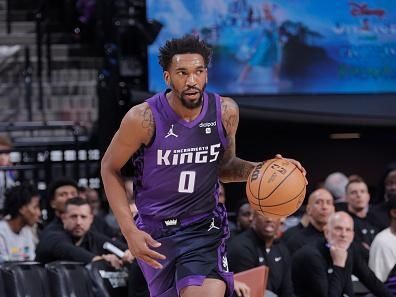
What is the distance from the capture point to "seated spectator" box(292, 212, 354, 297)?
9055 mm

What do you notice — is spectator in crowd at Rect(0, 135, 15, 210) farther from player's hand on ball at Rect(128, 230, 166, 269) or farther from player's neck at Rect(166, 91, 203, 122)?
player's hand on ball at Rect(128, 230, 166, 269)

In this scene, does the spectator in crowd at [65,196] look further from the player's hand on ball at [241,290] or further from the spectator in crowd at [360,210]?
the player's hand on ball at [241,290]

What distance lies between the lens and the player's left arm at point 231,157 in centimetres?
655

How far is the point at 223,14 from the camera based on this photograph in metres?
12.9

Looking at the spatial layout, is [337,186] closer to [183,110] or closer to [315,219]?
[315,219]

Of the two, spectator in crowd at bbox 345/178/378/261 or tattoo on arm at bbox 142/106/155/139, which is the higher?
tattoo on arm at bbox 142/106/155/139

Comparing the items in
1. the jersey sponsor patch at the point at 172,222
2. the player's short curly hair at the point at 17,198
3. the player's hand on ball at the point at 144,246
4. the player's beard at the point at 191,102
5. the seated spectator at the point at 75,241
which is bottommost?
the seated spectator at the point at 75,241

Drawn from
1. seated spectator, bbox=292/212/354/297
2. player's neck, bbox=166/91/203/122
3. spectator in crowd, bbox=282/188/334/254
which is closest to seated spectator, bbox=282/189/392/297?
spectator in crowd, bbox=282/188/334/254

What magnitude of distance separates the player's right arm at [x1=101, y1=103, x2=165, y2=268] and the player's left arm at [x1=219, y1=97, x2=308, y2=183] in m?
0.49

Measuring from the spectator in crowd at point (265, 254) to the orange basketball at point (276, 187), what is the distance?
2622mm

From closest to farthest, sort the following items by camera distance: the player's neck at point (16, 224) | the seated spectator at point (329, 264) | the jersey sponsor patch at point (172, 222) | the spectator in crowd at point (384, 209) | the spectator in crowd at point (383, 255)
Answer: the jersey sponsor patch at point (172, 222)
the seated spectator at point (329, 264)
the spectator in crowd at point (383, 255)
the player's neck at point (16, 224)
the spectator in crowd at point (384, 209)

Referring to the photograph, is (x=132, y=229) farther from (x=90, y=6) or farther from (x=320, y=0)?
(x=90, y=6)

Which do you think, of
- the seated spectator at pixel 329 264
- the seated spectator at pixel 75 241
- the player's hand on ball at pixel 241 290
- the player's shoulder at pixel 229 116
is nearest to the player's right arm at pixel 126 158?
the player's shoulder at pixel 229 116

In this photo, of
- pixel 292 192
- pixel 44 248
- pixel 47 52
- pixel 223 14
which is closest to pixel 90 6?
pixel 47 52
